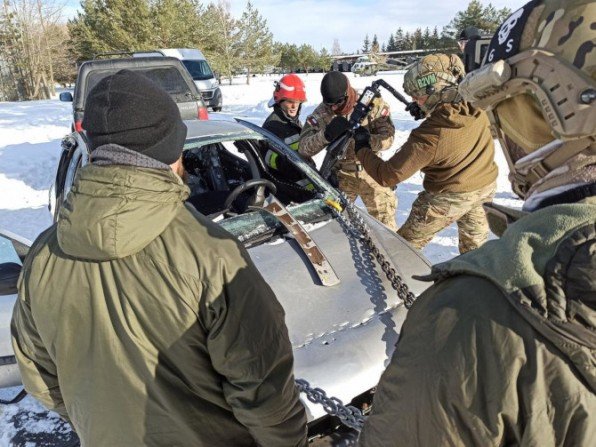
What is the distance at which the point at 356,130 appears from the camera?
3.59 m

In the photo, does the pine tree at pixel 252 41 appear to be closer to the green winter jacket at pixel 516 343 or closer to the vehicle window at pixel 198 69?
the vehicle window at pixel 198 69

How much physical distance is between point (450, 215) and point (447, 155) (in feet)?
1.72

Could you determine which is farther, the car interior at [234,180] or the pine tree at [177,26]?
the pine tree at [177,26]

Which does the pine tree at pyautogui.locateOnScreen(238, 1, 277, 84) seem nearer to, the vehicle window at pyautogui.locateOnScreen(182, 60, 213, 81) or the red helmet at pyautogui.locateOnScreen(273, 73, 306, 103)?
the vehicle window at pyautogui.locateOnScreen(182, 60, 213, 81)

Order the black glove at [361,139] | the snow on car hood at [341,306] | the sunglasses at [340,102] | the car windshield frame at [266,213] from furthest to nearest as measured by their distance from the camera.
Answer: the sunglasses at [340,102], the black glove at [361,139], the car windshield frame at [266,213], the snow on car hood at [341,306]

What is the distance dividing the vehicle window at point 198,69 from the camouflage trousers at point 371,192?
42.0ft

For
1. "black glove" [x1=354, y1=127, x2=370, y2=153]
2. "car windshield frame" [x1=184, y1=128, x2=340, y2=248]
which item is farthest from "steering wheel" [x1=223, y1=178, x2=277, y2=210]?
"black glove" [x1=354, y1=127, x2=370, y2=153]

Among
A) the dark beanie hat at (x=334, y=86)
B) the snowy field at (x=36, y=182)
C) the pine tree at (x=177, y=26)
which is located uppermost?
the pine tree at (x=177, y=26)

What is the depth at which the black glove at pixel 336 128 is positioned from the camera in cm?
366

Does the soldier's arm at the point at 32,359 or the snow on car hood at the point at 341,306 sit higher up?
the soldier's arm at the point at 32,359

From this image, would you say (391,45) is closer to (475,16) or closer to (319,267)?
(475,16)

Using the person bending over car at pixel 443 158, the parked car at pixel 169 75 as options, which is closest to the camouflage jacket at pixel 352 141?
the person bending over car at pixel 443 158

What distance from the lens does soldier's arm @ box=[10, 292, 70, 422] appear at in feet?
4.64

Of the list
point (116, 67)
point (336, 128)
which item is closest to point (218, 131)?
point (336, 128)
